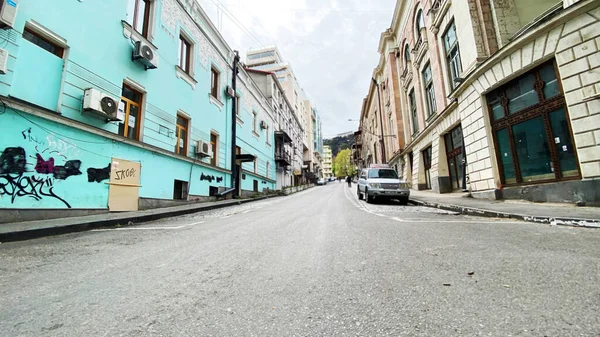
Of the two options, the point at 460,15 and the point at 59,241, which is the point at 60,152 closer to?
the point at 59,241

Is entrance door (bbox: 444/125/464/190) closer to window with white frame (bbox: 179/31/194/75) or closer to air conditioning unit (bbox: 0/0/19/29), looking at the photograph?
window with white frame (bbox: 179/31/194/75)

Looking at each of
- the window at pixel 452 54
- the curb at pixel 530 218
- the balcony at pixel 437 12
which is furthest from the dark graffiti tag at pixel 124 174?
the balcony at pixel 437 12

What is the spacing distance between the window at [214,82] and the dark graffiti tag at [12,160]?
10.5 m

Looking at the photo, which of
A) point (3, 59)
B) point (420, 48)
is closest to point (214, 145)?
point (3, 59)

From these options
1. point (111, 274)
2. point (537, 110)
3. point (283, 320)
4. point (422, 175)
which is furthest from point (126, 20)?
point (422, 175)

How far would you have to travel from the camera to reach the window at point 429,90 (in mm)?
16938

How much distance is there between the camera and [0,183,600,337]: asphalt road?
60.6 inches

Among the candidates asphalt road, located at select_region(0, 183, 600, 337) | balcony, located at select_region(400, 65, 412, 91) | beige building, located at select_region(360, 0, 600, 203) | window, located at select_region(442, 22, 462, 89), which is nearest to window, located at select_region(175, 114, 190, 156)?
asphalt road, located at select_region(0, 183, 600, 337)

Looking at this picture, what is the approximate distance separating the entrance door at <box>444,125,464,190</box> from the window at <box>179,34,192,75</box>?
14428mm

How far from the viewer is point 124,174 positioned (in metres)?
8.66

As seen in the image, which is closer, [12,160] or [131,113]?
[12,160]

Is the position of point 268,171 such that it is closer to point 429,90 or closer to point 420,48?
point 429,90

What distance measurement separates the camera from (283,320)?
63.6 inches

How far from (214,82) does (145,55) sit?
22.6 feet
